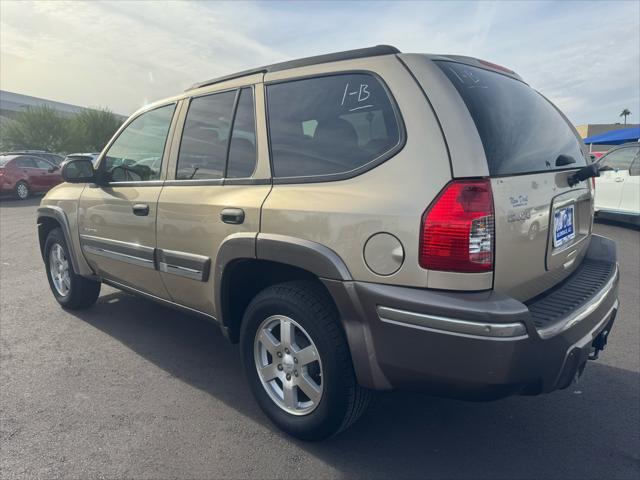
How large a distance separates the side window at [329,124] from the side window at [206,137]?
394 millimetres

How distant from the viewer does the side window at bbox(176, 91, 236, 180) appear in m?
2.91

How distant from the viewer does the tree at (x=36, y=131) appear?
31.7 metres

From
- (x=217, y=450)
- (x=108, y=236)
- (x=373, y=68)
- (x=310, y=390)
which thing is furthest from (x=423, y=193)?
(x=108, y=236)

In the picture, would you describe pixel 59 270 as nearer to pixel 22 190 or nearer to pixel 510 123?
pixel 510 123

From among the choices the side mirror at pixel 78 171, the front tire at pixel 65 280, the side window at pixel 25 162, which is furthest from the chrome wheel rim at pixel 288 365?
the side window at pixel 25 162

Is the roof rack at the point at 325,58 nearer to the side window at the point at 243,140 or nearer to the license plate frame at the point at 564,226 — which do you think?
the side window at the point at 243,140

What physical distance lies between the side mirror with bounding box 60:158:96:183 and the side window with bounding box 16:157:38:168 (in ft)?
44.5

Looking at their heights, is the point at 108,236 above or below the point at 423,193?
below

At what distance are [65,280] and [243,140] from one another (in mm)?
2928

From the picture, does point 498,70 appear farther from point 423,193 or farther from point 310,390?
point 310,390

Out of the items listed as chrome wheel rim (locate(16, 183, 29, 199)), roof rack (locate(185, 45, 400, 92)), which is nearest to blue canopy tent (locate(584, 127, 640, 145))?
roof rack (locate(185, 45, 400, 92))

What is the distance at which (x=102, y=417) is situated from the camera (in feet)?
9.18

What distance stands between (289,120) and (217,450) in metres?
1.80

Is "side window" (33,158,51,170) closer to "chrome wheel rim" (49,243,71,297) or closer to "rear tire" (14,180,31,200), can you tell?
"rear tire" (14,180,31,200)
